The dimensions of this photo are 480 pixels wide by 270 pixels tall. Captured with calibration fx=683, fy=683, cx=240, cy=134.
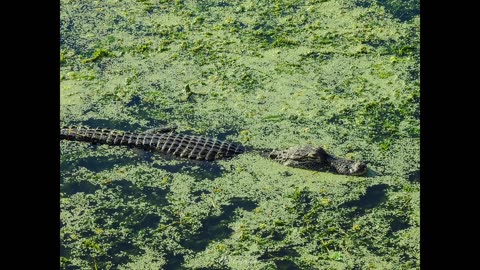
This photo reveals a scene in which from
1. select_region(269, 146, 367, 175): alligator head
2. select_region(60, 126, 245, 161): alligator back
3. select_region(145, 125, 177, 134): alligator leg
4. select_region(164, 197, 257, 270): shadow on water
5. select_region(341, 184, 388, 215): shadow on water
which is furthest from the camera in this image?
select_region(145, 125, 177, 134): alligator leg

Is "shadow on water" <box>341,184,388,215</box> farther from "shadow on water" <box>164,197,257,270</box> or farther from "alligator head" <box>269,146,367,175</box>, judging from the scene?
"shadow on water" <box>164,197,257,270</box>

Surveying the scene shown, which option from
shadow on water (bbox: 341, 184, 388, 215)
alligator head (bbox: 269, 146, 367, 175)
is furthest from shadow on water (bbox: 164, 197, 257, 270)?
shadow on water (bbox: 341, 184, 388, 215)

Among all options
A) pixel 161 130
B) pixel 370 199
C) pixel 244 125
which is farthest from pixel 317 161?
pixel 161 130

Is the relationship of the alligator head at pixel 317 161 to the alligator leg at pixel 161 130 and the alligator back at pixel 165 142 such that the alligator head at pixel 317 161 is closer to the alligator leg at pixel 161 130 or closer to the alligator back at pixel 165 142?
the alligator back at pixel 165 142

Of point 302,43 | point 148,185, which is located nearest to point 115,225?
point 148,185

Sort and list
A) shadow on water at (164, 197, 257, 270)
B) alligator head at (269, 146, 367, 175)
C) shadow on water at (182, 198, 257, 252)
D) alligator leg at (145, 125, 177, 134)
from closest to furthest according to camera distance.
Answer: shadow on water at (164, 197, 257, 270) → shadow on water at (182, 198, 257, 252) → alligator head at (269, 146, 367, 175) → alligator leg at (145, 125, 177, 134)
